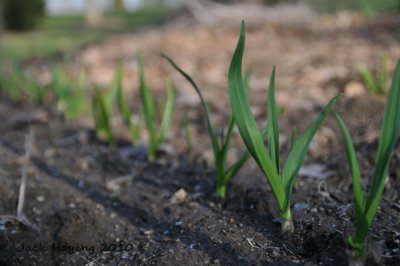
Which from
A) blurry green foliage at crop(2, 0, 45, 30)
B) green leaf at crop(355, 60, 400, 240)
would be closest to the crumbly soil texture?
green leaf at crop(355, 60, 400, 240)

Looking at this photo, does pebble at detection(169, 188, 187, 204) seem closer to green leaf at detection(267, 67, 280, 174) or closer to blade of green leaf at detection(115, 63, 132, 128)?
green leaf at detection(267, 67, 280, 174)

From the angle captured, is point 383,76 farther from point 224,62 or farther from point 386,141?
point 224,62

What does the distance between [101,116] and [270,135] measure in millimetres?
1231

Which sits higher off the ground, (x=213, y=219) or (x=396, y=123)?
(x=396, y=123)

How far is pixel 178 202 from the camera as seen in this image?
61.7 inches

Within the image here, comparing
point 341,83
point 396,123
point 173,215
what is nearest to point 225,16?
point 341,83

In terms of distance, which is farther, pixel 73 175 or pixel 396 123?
pixel 73 175

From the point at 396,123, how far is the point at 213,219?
0.66 metres

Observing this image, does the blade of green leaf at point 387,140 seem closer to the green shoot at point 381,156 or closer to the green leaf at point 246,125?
the green shoot at point 381,156

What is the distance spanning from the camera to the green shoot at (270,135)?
1.10 m

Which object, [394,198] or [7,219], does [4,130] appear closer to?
[7,219]

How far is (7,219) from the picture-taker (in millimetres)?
1407

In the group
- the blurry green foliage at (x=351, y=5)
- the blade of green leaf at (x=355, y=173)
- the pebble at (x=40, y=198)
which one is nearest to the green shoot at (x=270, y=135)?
the blade of green leaf at (x=355, y=173)

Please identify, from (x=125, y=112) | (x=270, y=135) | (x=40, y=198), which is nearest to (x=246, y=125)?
(x=270, y=135)
